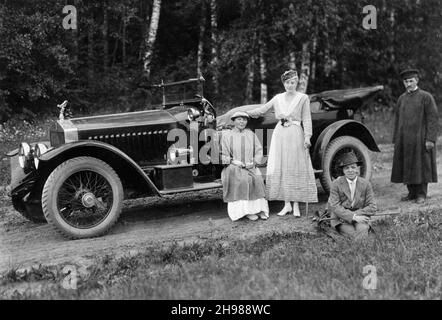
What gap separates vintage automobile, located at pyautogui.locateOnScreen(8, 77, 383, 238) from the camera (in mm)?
5438

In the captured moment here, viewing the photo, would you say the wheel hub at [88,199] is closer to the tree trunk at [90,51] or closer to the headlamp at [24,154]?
the headlamp at [24,154]

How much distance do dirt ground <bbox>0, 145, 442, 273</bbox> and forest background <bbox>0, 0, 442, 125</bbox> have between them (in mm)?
7173

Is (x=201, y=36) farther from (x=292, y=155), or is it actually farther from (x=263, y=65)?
(x=292, y=155)

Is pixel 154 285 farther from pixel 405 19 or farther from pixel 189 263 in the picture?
pixel 405 19

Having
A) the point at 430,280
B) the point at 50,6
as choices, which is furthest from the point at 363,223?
the point at 50,6

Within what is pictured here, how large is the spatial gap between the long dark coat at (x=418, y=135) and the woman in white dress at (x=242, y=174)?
2.09 m

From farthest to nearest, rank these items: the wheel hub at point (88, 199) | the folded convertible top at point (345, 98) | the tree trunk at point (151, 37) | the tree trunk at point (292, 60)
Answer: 1. the tree trunk at point (151, 37)
2. the tree trunk at point (292, 60)
3. the folded convertible top at point (345, 98)
4. the wheel hub at point (88, 199)

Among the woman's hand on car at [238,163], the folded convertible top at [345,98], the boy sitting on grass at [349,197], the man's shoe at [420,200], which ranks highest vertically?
the folded convertible top at [345,98]

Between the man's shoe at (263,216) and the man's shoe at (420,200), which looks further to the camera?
the man's shoe at (420,200)

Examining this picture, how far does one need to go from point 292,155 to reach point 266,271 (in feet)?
7.82

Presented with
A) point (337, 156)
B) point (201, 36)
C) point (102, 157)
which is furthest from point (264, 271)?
point (201, 36)

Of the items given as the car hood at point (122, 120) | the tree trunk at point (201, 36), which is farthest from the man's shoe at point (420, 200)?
the tree trunk at point (201, 36)

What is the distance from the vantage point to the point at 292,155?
6.23 metres

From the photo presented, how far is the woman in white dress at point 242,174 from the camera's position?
6.17m
